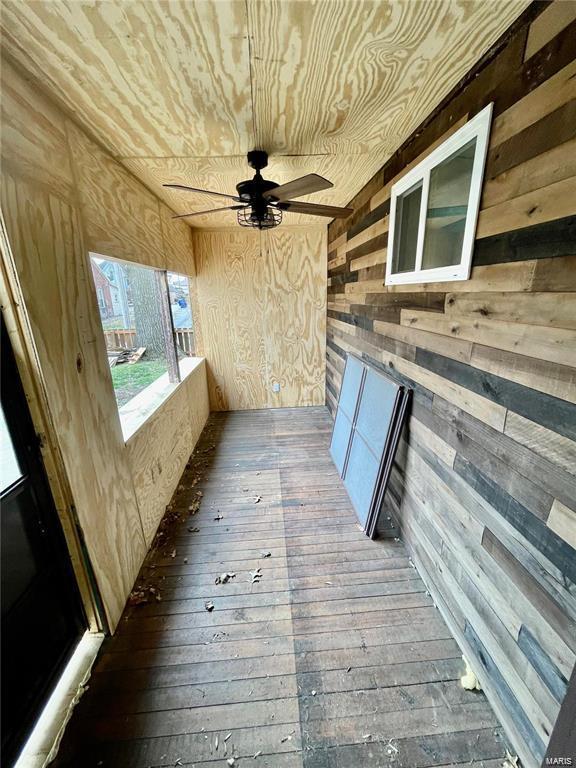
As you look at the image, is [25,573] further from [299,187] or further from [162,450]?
[299,187]

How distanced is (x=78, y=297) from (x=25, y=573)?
1205 millimetres

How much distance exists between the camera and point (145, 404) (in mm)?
2512

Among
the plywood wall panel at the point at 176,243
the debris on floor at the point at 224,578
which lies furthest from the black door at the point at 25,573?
the plywood wall panel at the point at 176,243

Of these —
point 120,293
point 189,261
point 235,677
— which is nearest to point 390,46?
point 120,293

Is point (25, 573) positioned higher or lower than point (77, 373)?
lower

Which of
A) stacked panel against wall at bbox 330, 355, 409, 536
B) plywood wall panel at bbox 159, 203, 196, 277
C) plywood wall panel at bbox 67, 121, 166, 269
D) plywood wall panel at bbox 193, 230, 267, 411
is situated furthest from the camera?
plywood wall panel at bbox 193, 230, 267, 411

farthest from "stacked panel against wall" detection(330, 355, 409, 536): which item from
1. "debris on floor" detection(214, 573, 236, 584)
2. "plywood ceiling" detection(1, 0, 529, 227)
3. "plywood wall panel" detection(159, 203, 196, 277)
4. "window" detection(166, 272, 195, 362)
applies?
"window" detection(166, 272, 195, 362)

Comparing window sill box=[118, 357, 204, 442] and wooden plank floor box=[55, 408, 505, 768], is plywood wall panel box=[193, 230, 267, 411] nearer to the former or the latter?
window sill box=[118, 357, 204, 442]

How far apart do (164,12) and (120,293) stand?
168 cm

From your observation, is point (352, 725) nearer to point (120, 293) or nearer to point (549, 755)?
point (549, 755)

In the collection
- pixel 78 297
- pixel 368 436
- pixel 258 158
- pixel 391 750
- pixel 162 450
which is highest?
pixel 258 158

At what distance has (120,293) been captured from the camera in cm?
230

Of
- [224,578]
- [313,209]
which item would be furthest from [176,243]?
[224,578]

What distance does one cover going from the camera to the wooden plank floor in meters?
1.17
